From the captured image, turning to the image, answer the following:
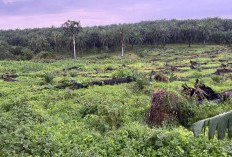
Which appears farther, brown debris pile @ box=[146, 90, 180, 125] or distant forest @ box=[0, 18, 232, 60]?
distant forest @ box=[0, 18, 232, 60]

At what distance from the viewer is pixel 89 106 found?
10406 mm

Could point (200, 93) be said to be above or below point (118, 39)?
below

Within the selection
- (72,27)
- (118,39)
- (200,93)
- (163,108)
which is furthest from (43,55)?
(163,108)

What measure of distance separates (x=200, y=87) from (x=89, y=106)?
18.5 ft

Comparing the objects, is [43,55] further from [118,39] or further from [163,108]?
[163,108]

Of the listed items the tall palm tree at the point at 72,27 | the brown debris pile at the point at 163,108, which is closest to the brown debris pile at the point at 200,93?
the brown debris pile at the point at 163,108

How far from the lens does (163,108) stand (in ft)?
30.6

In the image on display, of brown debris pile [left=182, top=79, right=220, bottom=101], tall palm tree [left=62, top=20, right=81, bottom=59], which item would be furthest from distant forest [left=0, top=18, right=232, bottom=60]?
brown debris pile [left=182, top=79, right=220, bottom=101]

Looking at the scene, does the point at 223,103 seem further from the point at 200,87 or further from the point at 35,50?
the point at 35,50

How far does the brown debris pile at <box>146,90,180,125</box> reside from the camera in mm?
9172

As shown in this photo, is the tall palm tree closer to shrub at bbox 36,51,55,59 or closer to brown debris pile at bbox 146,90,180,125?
shrub at bbox 36,51,55,59

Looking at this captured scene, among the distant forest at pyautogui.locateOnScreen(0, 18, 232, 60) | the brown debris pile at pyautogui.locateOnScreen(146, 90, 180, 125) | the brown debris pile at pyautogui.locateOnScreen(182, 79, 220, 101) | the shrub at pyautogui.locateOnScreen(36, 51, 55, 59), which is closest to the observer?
the brown debris pile at pyautogui.locateOnScreen(146, 90, 180, 125)

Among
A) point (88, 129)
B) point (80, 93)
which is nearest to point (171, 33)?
point (80, 93)

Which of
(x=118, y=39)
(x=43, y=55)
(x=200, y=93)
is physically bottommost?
(x=43, y=55)
